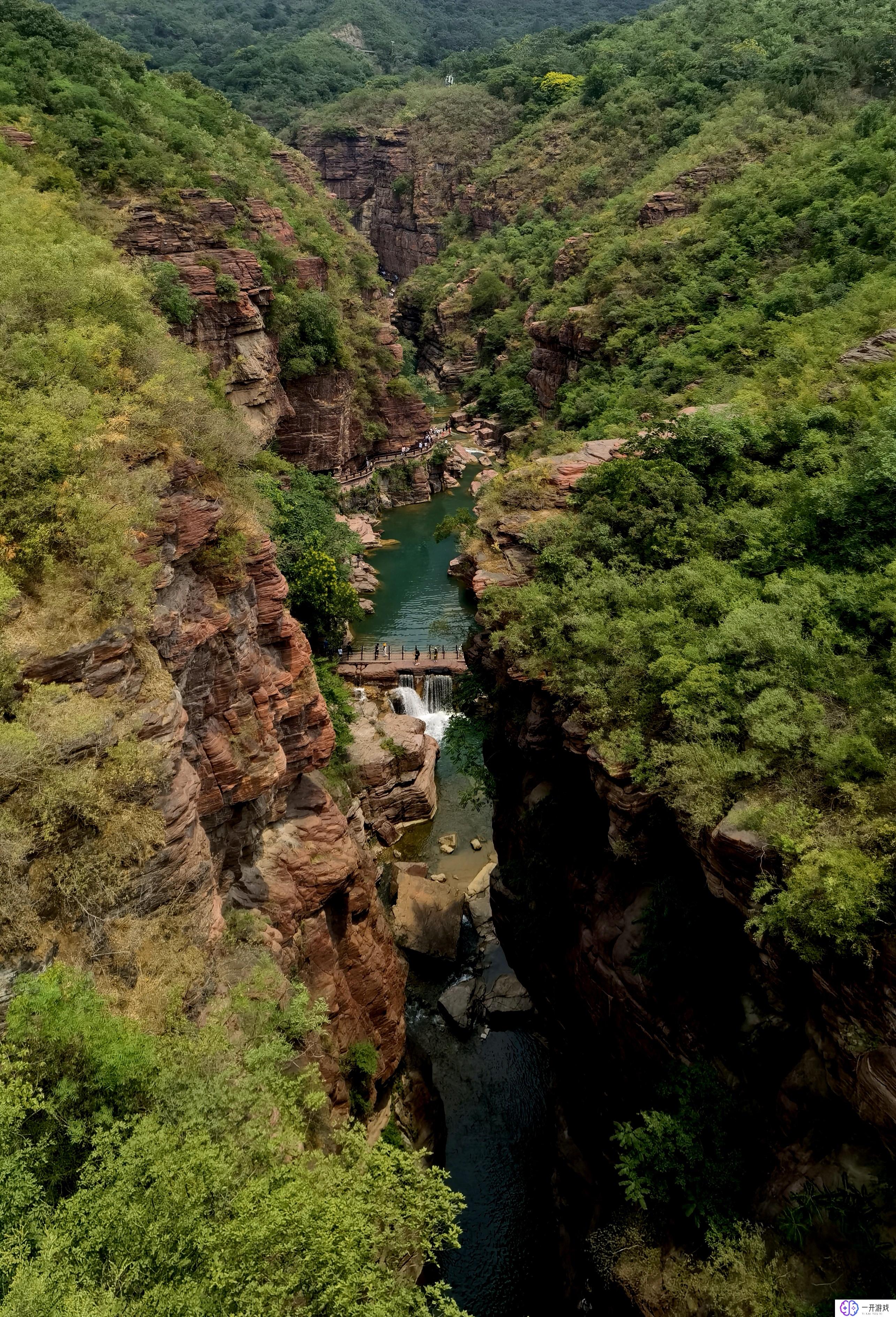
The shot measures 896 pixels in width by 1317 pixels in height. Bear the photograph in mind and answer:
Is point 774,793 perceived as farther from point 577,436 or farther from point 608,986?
point 577,436

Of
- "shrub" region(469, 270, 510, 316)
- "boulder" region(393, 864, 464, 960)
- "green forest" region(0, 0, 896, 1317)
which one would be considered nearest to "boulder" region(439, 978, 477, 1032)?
"boulder" region(393, 864, 464, 960)

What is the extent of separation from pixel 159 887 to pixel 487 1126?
13.6 m

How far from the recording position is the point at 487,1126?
18453mm

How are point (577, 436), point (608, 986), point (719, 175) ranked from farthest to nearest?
point (719, 175), point (577, 436), point (608, 986)

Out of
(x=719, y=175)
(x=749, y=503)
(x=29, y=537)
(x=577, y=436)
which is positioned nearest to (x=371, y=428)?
(x=719, y=175)

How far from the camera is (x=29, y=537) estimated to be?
9.48 m

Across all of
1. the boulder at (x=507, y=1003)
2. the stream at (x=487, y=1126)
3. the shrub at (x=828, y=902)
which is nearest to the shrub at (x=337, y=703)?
the stream at (x=487, y=1126)

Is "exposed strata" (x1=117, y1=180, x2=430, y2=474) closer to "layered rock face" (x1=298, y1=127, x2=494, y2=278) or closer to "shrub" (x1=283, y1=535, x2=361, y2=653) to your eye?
"shrub" (x1=283, y1=535, x2=361, y2=653)

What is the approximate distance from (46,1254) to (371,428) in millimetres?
52970

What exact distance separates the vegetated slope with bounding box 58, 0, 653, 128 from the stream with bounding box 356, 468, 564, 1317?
104446 mm

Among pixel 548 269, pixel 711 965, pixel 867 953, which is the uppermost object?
pixel 548 269

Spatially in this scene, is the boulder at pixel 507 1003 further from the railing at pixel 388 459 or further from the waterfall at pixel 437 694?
the railing at pixel 388 459

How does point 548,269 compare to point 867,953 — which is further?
point 548,269

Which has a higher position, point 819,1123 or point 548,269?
point 548,269
